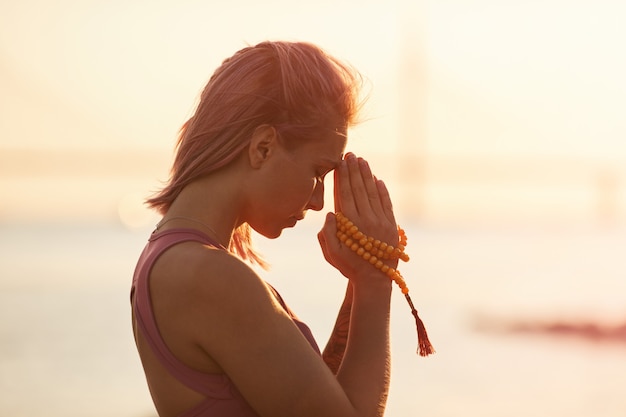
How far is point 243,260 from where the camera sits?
2461mm

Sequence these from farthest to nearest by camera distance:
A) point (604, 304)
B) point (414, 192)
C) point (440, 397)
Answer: point (414, 192) → point (604, 304) → point (440, 397)

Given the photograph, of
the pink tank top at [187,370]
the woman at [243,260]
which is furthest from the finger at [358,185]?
the pink tank top at [187,370]

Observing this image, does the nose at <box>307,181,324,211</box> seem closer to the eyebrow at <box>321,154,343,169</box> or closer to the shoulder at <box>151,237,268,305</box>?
the eyebrow at <box>321,154,343,169</box>

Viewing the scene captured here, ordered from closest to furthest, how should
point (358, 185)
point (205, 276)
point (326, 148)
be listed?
point (205, 276) → point (326, 148) → point (358, 185)

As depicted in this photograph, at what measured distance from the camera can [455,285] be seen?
63.1 feet

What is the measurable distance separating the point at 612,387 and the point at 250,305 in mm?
7094

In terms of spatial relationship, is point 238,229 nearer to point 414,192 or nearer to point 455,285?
point 455,285

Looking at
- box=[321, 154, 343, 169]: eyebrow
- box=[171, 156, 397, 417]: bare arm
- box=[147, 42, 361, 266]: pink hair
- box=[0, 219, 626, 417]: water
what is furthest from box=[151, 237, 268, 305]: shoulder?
box=[0, 219, 626, 417]: water

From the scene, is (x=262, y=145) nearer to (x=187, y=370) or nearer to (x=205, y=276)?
(x=205, y=276)

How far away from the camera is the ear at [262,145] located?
2.50 meters

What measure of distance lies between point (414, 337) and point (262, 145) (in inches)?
368

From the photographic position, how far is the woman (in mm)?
2350

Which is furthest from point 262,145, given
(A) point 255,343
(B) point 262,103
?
(A) point 255,343

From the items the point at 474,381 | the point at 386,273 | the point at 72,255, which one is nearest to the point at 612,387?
the point at 474,381
